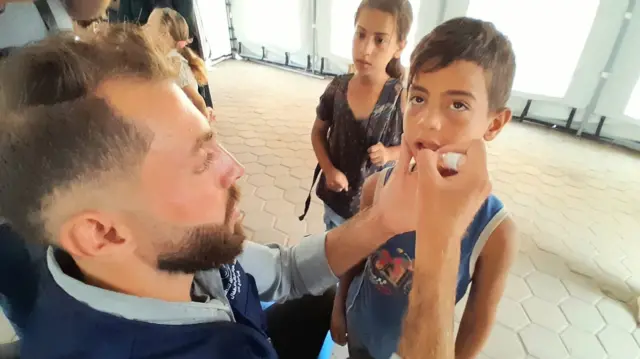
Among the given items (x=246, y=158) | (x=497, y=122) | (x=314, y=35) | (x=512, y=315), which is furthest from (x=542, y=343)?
(x=314, y=35)

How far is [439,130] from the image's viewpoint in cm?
79

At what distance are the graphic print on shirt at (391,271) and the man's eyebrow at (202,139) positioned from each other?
43cm

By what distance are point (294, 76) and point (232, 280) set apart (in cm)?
361

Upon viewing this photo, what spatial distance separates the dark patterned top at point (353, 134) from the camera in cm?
127

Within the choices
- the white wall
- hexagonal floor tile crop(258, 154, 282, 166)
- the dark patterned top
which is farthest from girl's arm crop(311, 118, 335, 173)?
the white wall

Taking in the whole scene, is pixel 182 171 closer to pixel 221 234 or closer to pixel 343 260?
pixel 221 234

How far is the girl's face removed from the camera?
48.5 inches

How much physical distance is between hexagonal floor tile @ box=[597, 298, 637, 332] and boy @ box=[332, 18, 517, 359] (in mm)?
1199

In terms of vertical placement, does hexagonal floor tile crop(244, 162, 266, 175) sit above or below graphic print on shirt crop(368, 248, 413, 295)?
below

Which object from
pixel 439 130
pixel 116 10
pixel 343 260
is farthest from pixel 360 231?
pixel 116 10

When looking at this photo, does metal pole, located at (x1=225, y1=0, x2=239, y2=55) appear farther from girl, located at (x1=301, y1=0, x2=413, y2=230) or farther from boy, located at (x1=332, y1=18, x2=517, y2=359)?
boy, located at (x1=332, y1=18, x2=517, y2=359)

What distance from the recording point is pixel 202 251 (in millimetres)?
685

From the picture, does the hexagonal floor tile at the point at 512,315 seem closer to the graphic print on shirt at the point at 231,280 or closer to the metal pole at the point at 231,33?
the graphic print on shirt at the point at 231,280

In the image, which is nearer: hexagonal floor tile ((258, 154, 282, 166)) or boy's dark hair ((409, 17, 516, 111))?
boy's dark hair ((409, 17, 516, 111))
